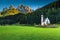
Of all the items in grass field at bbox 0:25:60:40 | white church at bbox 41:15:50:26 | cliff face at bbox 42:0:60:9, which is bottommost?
grass field at bbox 0:25:60:40

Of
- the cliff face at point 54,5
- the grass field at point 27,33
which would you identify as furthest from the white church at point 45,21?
the cliff face at point 54,5

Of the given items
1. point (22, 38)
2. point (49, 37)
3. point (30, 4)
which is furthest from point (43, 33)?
point (30, 4)

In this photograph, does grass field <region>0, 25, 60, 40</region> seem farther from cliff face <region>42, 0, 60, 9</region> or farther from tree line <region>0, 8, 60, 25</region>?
cliff face <region>42, 0, 60, 9</region>

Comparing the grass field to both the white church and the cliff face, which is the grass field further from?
the cliff face

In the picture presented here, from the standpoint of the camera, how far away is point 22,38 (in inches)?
171

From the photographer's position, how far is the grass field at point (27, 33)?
438 cm

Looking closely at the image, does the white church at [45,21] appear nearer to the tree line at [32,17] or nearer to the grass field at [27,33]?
the tree line at [32,17]

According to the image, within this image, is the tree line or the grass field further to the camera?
the tree line

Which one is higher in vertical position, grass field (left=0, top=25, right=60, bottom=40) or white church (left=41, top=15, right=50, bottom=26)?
white church (left=41, top=15, right=50, bottom=26)

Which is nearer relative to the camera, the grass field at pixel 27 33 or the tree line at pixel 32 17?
the grass field at pixel 27 33

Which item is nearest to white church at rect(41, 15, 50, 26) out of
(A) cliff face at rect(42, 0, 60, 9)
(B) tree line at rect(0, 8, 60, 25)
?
(B) tree line at rect(0, 8, 60, 25)

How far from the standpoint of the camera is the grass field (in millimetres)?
4383

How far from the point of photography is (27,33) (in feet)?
15.1

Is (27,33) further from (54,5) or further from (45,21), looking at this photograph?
(54,5)
